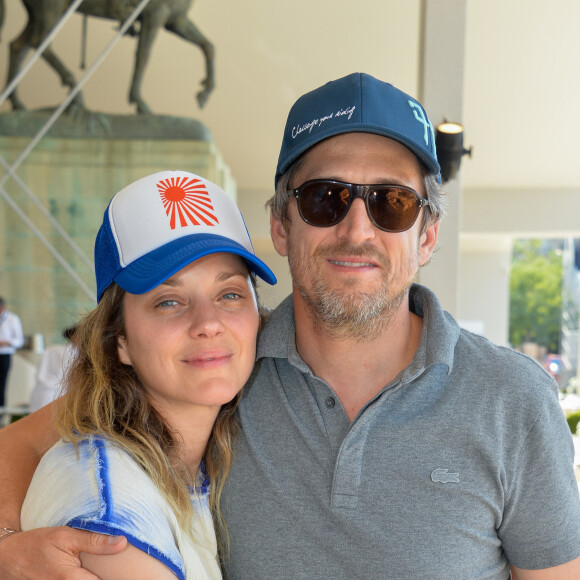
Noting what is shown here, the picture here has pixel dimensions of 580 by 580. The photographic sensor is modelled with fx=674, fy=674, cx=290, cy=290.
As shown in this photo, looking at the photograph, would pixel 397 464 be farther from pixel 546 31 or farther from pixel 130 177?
pixel 546 31

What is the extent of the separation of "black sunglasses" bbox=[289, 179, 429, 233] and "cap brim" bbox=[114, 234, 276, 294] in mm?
225

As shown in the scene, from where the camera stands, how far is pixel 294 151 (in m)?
1.50

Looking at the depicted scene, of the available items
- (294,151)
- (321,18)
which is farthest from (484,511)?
(321,18)

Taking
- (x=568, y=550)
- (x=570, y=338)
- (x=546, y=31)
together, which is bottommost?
(x=570, y=338)

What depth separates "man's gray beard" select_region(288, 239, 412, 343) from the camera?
4.72 ft

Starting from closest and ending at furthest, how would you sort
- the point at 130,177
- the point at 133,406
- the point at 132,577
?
the point at 132,577
the point at 133,406
the point at 130,177

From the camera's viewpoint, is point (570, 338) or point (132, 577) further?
point (570, 338)

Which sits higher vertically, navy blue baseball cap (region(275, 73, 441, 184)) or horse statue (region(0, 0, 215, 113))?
horse statue (region(0, 0, 215, 113))

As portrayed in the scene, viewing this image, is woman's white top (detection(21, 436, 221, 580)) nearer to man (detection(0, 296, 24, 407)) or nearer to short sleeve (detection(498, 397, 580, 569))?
short sleeve (detection(498, 397, 580, 569))

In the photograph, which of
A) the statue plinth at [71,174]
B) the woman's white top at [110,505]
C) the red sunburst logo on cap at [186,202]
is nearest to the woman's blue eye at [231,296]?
the red sunburst logo on cap at [186,202]

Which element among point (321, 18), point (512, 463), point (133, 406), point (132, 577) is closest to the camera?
point (132, 577)

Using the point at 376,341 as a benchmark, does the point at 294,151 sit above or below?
above

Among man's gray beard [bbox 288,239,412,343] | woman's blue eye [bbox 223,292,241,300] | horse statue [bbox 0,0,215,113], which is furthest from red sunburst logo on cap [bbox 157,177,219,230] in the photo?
horse statue [bbox 0,0,215,113]

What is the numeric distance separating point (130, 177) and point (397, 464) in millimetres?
5988
